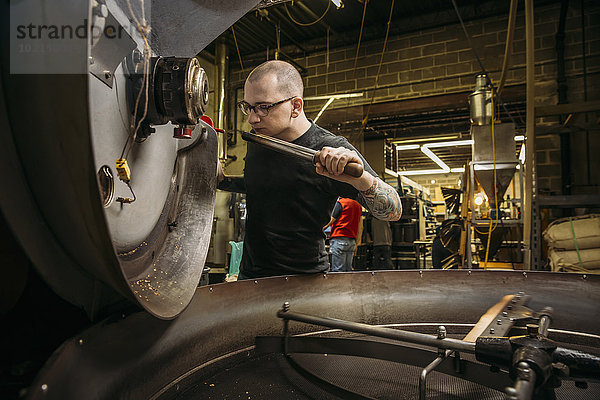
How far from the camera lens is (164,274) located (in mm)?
535

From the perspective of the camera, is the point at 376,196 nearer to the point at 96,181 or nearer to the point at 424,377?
the point at 424,377

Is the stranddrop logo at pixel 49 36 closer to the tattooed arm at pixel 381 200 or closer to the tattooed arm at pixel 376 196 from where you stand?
the tattooed arm at pixel 376 196

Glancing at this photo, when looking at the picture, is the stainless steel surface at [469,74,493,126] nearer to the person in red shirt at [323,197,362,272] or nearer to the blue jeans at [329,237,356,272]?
the person in red shirt at [323,197,362,272]

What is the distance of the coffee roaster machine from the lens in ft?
0.93

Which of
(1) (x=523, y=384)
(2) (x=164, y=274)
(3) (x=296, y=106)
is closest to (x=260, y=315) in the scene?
(2) (x=164, y=274)

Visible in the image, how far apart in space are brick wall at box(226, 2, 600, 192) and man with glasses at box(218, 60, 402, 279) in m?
3.46

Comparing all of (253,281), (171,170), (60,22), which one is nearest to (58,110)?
(60,22)

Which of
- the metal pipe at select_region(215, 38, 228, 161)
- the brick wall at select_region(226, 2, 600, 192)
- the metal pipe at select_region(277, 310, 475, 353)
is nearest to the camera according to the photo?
the metal pipe at select_region(277, 310, 475, 353)

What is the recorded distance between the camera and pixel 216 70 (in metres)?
4.83

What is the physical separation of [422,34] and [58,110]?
5.14 metres

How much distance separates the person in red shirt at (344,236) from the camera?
3.46 metres

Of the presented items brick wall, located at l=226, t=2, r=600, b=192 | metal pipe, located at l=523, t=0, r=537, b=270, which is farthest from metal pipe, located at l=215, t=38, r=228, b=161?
metal pipe, located at l=523, t=0, r=537, b=270

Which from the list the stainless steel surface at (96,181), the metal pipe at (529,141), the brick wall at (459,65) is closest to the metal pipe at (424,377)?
the stainless steel surface at (96,181)

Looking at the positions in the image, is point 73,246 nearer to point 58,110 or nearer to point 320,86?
point 58,110
